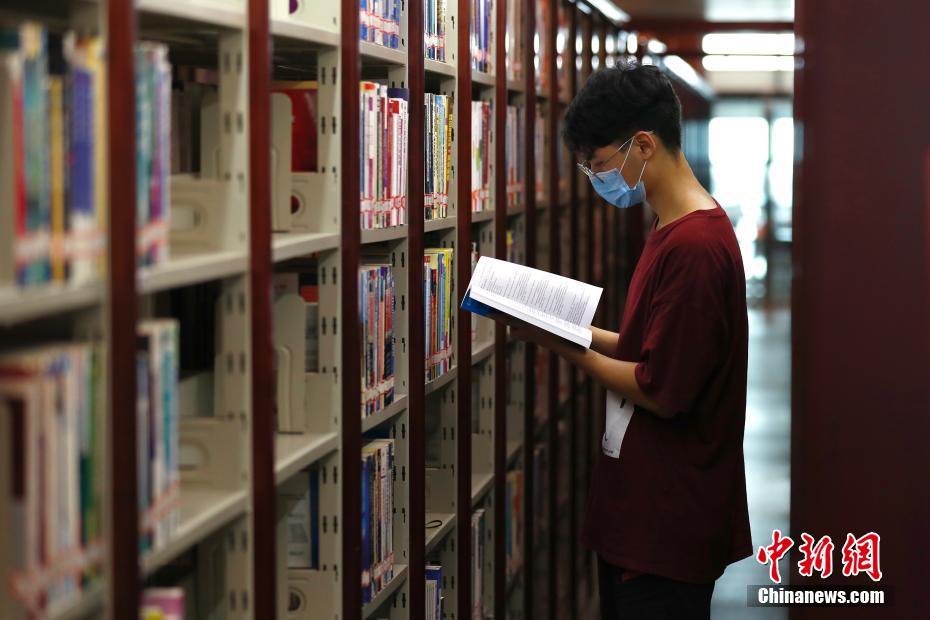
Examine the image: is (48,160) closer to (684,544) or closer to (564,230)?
(684,544)

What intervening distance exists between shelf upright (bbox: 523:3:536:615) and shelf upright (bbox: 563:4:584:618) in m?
0.74

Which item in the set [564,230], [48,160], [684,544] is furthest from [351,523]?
[564,230]

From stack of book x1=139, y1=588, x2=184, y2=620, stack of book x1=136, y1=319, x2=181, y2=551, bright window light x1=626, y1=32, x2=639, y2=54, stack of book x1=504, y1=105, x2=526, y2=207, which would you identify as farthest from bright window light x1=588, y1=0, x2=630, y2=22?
stack of book x1=139, y1=588, x2=184, y2=620

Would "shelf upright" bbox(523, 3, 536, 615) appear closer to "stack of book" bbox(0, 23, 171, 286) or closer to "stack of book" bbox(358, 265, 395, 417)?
"stack of book" bbox(358, 265, 395, 417)

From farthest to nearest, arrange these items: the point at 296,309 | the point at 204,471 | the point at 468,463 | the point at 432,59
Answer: the point at 468,463 < the point at 432,59 < the point at 296,309 < the point at 204,471

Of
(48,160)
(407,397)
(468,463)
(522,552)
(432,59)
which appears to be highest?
(432,59)

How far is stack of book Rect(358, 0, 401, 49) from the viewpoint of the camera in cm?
242

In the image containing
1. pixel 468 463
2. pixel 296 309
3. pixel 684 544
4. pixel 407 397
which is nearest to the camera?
pixel 296 309

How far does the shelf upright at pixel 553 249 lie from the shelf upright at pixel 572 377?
0.28 m

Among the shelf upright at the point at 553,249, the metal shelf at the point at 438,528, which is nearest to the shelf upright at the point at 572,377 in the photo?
the shelf upright at the point at 553,249

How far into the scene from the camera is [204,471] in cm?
184

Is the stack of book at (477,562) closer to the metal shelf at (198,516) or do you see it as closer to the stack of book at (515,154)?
the stack of book at (515,154)

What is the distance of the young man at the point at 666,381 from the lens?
2336 millimetres

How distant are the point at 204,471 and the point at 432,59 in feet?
4.76
